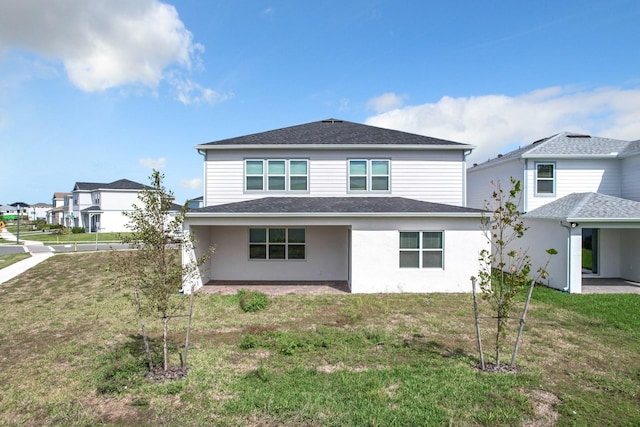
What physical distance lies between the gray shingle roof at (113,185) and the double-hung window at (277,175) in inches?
1433

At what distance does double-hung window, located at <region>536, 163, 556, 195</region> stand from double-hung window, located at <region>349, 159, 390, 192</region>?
22.8 ft

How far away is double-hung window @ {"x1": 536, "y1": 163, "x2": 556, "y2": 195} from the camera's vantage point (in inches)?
583

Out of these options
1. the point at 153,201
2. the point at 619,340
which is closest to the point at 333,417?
the point at 153,201

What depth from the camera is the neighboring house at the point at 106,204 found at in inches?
1660

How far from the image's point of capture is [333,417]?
4242 mm

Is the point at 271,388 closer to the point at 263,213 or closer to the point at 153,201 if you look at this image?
the point at 153,201

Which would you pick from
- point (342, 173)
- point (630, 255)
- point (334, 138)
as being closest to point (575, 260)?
point (630, 255)

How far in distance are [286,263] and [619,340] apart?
33.6 feet

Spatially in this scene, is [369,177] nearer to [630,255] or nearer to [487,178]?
[487,178]

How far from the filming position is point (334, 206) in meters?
12.4

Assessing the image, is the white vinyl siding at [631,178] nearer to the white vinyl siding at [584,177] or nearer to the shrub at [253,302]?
the white vinyl siding at [584,177]

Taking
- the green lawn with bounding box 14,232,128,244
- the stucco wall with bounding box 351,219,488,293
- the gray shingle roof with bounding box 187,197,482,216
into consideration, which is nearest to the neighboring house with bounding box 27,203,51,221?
the green lawn with bounding box 14,232,128,244

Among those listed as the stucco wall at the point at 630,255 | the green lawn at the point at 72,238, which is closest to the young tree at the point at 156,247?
the stucco wall at the point at 630,255

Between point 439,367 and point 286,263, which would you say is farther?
point 286,263
